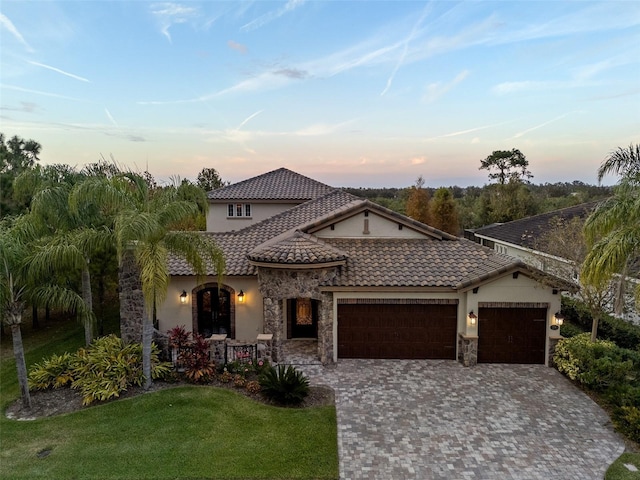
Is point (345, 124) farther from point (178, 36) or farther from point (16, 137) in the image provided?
point (16, 137)

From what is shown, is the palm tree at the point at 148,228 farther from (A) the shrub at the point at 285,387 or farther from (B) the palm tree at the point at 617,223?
(B) the palm tree at the point at 617,223

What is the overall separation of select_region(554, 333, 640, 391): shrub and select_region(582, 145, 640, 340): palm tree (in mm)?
2679

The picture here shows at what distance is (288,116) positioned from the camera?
23.0 meters

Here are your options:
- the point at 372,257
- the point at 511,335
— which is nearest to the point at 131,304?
the point at 372,257

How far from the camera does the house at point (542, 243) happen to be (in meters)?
13.3

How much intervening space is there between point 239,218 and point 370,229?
12.3 m

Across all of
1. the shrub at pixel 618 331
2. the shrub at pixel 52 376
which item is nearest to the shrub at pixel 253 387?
the shrub at pixel 52 376

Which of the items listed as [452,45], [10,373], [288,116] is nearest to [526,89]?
[452,45]

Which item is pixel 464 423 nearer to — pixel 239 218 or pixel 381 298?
pixel 381 298

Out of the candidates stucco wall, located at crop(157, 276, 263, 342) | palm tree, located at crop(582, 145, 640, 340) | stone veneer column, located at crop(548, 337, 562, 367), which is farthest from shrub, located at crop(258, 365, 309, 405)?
stone veneer column, located at crop(548, 337, 562, 367)

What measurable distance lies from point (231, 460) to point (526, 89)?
2042 centimetres

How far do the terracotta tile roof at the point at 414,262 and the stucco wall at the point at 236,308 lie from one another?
3751 mm

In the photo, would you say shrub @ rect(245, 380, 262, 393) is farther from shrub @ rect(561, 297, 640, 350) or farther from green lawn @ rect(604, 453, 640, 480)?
shrub @ rect(561, 297, 640, 350)

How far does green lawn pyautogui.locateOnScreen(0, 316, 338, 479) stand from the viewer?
23.5 ft
